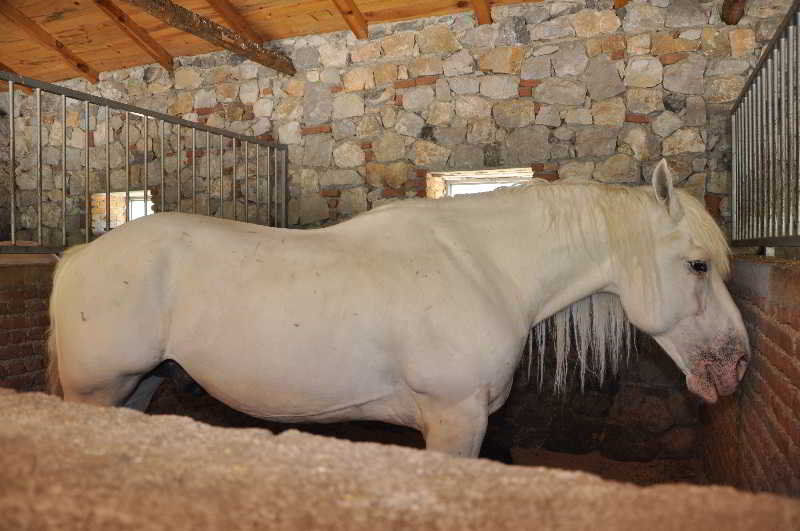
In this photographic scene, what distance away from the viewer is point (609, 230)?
6.19 feet

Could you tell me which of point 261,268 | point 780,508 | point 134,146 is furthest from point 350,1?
point 780,508

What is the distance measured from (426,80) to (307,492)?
14.6 feet

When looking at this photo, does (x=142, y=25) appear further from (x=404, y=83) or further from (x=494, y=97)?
(x=494, y=97)

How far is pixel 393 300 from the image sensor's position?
171cm

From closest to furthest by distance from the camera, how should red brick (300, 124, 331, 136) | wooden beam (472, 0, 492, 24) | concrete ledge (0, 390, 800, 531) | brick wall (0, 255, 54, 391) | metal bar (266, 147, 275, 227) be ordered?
concrete ledge (0, 390, 800, 531), brick wall (0, 255, 54, 391), wooden beam (472, 0, 492, 24), metal bar (266, 147, 275, 227), red brick (300, 124, 331, 136)

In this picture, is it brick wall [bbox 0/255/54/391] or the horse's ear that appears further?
brick wall [bbox 0/255/54/391]

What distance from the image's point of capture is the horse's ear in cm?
180

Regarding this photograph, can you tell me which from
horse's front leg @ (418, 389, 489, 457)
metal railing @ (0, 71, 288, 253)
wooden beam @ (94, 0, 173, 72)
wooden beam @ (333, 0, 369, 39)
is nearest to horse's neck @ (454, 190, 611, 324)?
horse's front leg @ (418, 389, 489, 457)

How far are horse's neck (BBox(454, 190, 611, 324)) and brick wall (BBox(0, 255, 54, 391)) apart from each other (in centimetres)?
241

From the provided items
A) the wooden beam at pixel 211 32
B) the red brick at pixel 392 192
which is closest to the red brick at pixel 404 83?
the red brick at pixel 392 192

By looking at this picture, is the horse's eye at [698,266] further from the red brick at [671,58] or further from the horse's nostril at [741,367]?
the red brick at [671,58]

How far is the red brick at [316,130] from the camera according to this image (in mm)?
5031

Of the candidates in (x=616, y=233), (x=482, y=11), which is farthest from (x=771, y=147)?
(x=482, y=11)

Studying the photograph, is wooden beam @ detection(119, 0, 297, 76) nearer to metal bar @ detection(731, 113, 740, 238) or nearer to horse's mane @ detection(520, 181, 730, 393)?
horse's mane @ detection(520, 181, 730, 393)
